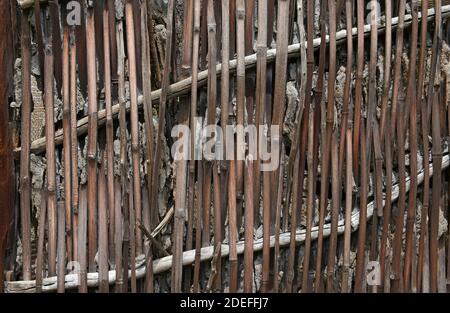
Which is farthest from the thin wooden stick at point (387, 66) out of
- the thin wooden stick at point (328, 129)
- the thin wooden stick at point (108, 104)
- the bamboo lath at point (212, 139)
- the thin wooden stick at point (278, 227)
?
the thin wooden stick at point (108, 104)

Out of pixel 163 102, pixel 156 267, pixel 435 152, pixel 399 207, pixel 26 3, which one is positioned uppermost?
pixel 26 3

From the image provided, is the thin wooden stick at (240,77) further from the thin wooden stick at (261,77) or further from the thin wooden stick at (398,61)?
the thin wooden stick at (398,61)

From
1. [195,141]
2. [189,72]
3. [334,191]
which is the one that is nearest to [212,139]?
[195,141]

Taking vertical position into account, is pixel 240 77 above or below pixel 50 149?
above

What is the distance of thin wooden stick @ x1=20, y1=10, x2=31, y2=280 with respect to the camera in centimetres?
113

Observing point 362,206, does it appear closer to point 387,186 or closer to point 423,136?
point 387,186

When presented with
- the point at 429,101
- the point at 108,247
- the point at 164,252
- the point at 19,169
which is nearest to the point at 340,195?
the point at 429,101

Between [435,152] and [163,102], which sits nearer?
[163,102]

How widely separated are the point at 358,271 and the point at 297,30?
0.51 metres

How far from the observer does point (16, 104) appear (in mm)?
1151

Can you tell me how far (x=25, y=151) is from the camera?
44.9 inches

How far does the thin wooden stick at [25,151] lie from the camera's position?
1.13m

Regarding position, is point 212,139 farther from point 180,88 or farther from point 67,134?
point 67,134

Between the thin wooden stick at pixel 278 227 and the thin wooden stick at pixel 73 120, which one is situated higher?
the thin wooden stick at pixel 73 120
